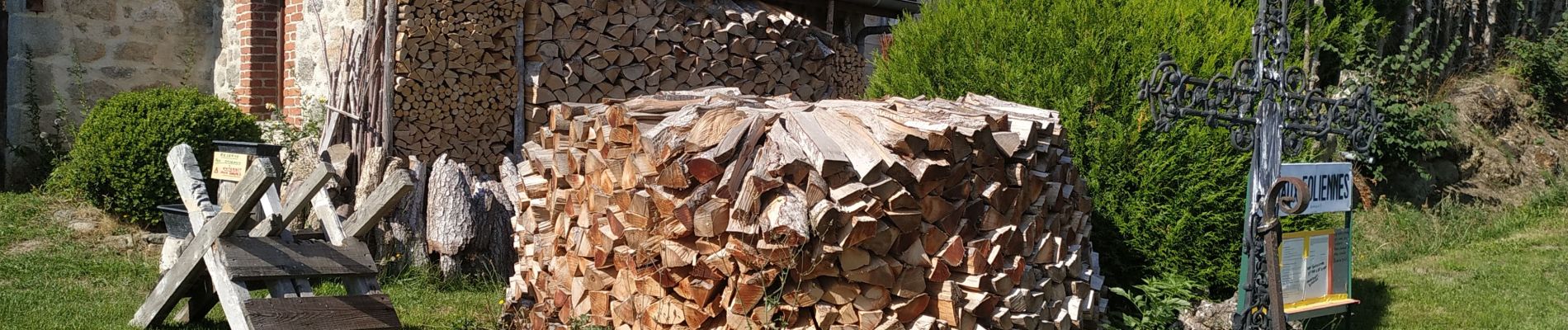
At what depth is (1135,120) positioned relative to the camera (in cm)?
526

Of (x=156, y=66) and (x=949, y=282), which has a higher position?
(x=156, y=66)

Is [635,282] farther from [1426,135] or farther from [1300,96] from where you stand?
[1426,135]

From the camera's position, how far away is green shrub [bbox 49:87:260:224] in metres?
7.19

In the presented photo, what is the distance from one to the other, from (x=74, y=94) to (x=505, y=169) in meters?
3.96

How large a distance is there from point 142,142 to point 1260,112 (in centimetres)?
645

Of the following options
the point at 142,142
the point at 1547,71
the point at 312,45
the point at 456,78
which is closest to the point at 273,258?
the point at 456,78

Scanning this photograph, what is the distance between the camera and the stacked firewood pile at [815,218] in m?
3.85

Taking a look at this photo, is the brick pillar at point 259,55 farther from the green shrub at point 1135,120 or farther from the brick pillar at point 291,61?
the green shrub at point 1135,120

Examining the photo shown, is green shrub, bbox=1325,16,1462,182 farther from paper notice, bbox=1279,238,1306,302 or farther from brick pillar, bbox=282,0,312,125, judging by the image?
brick pillar, bbox=282,0,312,125

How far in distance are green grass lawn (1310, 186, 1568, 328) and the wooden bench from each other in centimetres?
429

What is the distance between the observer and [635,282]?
13.8ft

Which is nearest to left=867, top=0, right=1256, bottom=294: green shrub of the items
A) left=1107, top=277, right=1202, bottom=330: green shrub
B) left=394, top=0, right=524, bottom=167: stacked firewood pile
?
left=1107, top=277, right=1202, bottom=330: green shrub

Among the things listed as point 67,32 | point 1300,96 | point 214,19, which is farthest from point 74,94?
point 1300,96

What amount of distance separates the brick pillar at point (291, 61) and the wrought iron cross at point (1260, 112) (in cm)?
573
